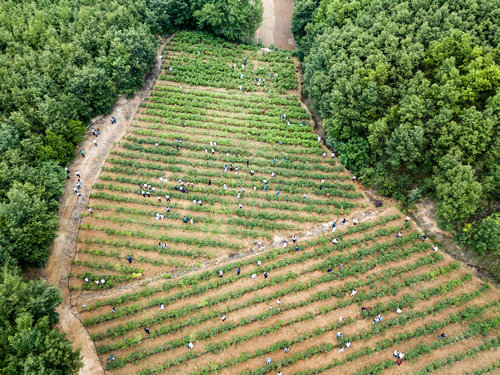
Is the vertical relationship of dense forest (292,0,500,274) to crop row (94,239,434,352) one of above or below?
above

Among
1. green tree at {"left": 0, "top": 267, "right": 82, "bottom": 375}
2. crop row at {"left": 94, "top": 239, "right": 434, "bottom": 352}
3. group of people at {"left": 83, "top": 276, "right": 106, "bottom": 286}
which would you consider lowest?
group of people at {"left": 83, "top": 276, "right": 106, "bottom": 286}

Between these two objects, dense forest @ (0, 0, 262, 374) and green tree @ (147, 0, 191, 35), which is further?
green tree @ (147, 0, 191, 35)

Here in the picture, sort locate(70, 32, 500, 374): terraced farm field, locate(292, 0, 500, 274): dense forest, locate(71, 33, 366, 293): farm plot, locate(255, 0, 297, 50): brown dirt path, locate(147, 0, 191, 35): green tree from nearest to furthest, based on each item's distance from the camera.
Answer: locate(70, 32, 500, 374): terraced farm field, locate(292, 0, 500, 274): dense forest, locate(71, 33, 366, 293): farm plot, locate(147, 0, 191, 35): green tree, locate(255, 0, 297, 50): brown dirt path

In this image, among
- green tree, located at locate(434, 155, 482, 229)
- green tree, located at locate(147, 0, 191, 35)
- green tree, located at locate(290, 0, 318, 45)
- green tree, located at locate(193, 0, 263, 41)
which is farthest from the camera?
green tree, located at locate(290, 0, 318, 45)

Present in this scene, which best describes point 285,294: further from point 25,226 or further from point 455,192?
point 25,226

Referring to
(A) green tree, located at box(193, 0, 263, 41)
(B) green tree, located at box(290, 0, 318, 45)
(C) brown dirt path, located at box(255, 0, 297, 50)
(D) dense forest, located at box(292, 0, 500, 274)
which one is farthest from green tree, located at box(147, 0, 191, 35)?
(D) dense forest, located at box(292, 0, 500, 274)

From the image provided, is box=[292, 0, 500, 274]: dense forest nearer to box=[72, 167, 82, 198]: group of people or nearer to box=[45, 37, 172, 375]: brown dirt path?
box=[45, 37, 172, 375]: brown dirt path

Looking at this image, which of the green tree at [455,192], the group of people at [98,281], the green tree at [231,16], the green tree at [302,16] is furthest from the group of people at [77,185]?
the green tree at [302,16]
